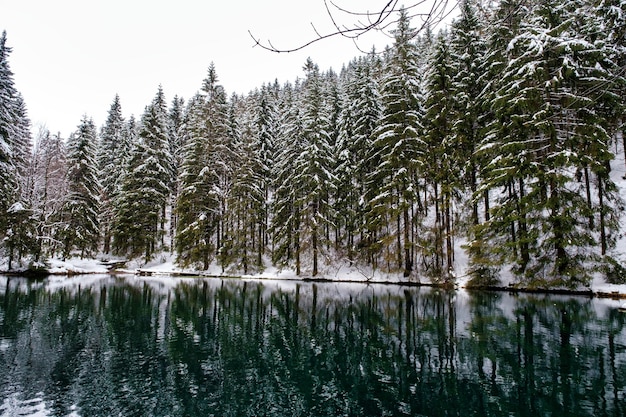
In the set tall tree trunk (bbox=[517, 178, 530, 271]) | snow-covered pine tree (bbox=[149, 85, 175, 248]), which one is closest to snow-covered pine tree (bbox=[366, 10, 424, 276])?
tall tree trunk (bbox=[517, 178, 530, 271])

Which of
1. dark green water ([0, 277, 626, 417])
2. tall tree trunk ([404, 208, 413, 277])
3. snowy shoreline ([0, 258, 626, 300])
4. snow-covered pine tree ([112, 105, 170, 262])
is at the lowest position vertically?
dark green water ([0, 277, 626, 417])

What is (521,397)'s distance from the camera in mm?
7082

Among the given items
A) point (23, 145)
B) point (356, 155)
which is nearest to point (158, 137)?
point (23, 145)

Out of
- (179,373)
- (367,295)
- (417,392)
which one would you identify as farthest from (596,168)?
(179,373)

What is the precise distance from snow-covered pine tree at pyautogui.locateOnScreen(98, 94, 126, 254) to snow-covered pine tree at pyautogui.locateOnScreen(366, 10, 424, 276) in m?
34.6

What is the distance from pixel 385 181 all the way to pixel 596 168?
50.5ft

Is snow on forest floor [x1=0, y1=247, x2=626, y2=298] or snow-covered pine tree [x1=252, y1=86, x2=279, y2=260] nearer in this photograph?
snow on forest floor [x1=0, y1=247, x2=626, y2=298]

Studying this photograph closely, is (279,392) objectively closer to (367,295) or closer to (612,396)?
(612,396)

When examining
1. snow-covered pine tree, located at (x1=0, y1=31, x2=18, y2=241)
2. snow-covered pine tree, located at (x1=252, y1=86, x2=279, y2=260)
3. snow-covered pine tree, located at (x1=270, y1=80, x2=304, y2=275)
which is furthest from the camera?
snow-covered pine tree, located at (x1=252, y1=86, x2=279, y2=260)

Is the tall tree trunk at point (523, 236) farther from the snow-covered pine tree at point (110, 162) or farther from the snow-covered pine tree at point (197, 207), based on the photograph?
the snow-covered pine tree at point (110, 162)

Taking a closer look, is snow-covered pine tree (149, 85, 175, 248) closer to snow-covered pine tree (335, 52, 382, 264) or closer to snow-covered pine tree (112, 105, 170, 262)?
snow-covered pine tree (112, 105, 170, 262)

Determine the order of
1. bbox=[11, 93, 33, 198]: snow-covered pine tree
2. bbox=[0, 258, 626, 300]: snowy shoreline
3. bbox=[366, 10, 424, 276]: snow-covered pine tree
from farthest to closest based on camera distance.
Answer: bbox=[11, 93, 33, 198]: snow-covered pine tree → bbox=[366, 10, 424, 276]: snow-covered pine tree → bbox=[0, 258, 626, 300]: snowy shoreline

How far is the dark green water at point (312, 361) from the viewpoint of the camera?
675 cm

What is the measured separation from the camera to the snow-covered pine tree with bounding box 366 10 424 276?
94.8 ft
